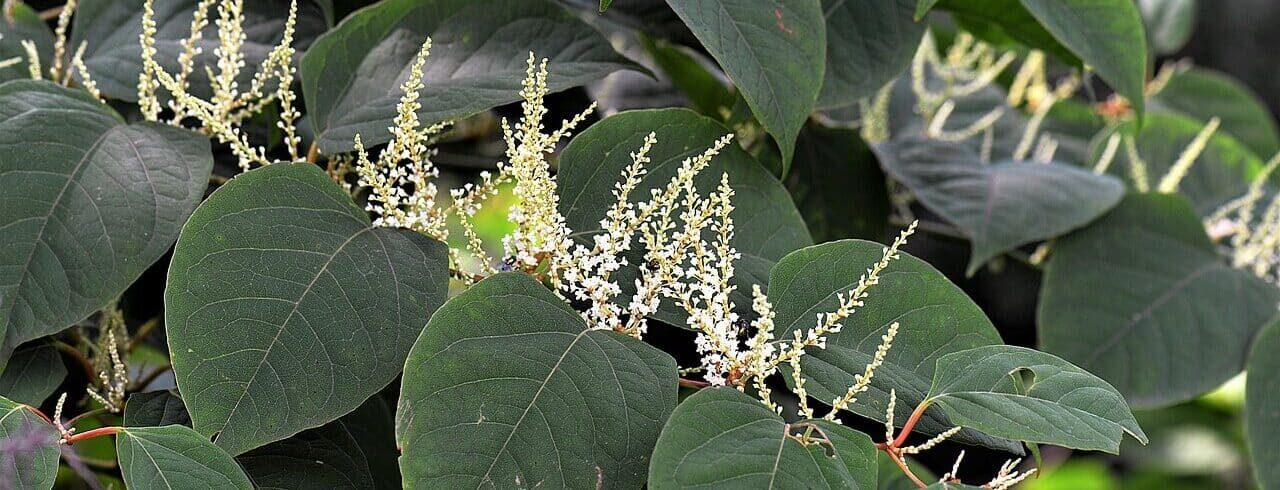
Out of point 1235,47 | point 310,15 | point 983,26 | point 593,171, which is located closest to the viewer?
point 593,171

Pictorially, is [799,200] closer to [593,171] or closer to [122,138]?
[593,171]

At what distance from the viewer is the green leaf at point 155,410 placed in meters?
0.41

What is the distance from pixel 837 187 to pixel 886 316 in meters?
0.25

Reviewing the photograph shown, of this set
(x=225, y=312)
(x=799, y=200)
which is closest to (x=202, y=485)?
(x=225, y=312)

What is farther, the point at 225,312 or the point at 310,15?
the point at 310,15

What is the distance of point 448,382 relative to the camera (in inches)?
13.8

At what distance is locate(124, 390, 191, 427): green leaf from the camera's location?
0.41m

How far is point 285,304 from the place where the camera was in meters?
0.38

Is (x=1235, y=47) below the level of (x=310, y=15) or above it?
below

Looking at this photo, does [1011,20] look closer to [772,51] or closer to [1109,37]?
[1109,37]

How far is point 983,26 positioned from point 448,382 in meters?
0.48

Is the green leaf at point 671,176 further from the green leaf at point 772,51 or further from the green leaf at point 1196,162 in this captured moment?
the green leaf at point 1196,162

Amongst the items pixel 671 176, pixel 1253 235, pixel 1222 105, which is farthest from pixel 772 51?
pixel 1222 105

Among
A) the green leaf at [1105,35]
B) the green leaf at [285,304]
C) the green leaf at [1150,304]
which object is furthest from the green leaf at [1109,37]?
the green leaf at [285,304]
